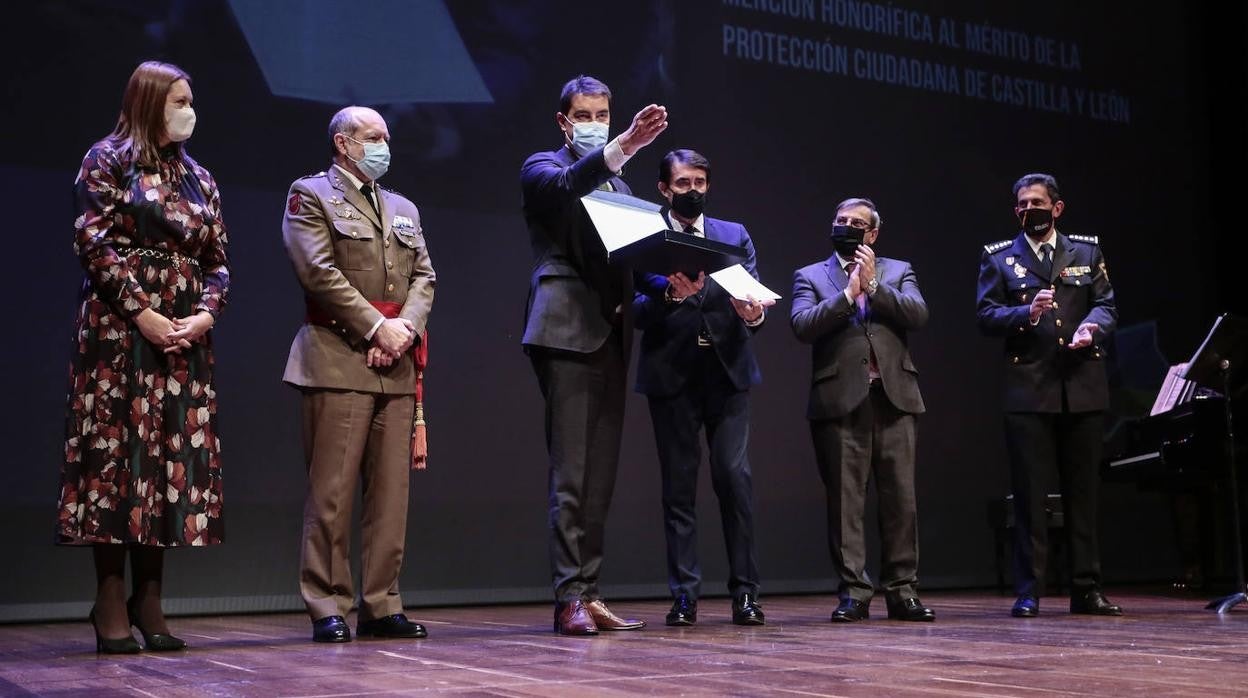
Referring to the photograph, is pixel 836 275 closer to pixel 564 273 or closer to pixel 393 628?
pixel 564 273

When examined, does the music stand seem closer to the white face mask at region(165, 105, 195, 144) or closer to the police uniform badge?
the police uniform badge

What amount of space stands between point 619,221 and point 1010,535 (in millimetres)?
3552

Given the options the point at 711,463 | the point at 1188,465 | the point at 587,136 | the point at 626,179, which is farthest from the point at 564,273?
the point at 1188,465

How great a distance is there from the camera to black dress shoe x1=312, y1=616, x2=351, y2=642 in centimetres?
335

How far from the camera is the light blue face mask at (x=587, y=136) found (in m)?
3.62

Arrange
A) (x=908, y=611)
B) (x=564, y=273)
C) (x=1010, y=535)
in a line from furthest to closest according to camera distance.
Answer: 1. (x=1010, y=535)
2. (x=908, y=611)
3. (x=564, y=273)

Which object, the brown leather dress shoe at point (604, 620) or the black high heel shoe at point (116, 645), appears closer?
the black high heel shoe at point (116, 645)

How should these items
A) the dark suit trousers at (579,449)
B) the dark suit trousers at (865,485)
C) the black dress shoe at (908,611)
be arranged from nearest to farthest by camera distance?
the dark suit trousers at (579,449) < the black dress shoe at (908,611) < the dark suit trousers at (865,485)

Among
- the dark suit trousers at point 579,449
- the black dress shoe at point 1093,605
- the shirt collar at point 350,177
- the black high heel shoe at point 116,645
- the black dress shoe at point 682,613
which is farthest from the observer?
the black dress shoe at point 1093,605

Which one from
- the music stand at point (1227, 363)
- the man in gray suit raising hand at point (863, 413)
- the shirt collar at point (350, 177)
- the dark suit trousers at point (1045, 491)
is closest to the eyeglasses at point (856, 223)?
the man in gray suit raising hand at point (863, 413)

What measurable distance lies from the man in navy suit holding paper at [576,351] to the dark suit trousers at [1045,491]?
144 cm

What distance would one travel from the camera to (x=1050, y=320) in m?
4.39

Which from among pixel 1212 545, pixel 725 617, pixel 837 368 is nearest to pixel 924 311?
pixel 837 368

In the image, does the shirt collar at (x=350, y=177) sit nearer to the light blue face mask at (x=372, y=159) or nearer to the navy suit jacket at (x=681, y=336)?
the light blue face mask at (x=372, y=159)
